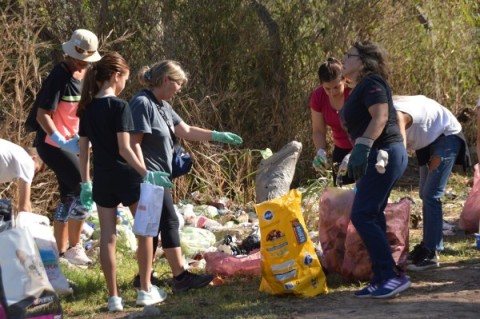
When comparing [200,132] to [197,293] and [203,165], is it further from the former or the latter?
[203,165]

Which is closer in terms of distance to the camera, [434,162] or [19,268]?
[19,268]

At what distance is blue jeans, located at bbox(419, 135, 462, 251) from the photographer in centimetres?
685

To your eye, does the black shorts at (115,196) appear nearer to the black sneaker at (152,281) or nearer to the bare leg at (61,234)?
the black sneaker at (152,281)

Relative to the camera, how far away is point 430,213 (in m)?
7.00

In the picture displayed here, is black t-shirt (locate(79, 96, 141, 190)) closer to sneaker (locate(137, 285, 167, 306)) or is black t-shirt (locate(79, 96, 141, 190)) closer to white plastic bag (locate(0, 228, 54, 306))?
sneaker (locate(137, 285, 167, 306))

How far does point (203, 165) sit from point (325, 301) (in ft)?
13.6

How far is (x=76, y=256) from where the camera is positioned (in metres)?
7.28

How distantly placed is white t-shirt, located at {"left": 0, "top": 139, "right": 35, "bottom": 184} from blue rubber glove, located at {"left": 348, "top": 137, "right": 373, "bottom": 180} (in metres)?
2.01

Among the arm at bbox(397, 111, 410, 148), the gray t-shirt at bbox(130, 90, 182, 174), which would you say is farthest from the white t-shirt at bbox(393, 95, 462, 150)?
the gray t-shirt at bbox(130, 90, 182, 174)

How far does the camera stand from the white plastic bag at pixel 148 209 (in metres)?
5.97

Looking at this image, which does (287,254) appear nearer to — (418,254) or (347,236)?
(347,236)

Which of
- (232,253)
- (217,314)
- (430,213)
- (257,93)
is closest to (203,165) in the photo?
(257,93)

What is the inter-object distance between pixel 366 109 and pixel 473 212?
2.60 meters

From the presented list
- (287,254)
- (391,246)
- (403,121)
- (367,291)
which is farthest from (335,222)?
(403,121)
